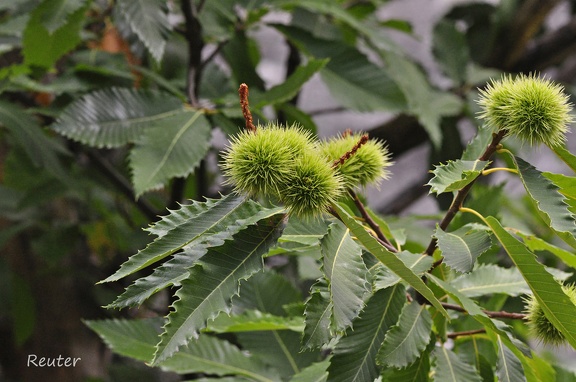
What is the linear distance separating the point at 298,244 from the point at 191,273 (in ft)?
0.64

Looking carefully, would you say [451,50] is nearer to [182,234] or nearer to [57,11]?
[57,11]

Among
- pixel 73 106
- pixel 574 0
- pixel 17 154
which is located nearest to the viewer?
pixel 73 106

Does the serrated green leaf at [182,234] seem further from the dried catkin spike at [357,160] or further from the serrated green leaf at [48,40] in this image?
the serrated green leaf at [48,40]

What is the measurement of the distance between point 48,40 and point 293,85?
40 centimetres

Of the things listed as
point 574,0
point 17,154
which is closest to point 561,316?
point 17,154

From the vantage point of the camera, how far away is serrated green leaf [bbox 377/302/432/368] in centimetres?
62

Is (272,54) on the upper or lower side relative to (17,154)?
upper

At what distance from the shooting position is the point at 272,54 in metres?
3.31

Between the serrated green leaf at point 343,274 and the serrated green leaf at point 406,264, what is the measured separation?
6 centimetres

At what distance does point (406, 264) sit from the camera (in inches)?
24.8

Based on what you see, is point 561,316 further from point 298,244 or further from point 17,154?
point 17,154

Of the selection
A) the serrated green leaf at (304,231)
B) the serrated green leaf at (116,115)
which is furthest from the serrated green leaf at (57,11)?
the serrated green leaf at (304,231)

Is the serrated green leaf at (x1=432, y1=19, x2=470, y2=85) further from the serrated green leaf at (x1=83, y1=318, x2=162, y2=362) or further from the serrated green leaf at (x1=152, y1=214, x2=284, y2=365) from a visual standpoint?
the serrated green leaf at (x1=152, y1=214, x2=284, y2=365)

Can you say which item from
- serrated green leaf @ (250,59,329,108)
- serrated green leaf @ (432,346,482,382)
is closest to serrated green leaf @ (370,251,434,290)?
serrated green leaf @ (432,346,482,382)
